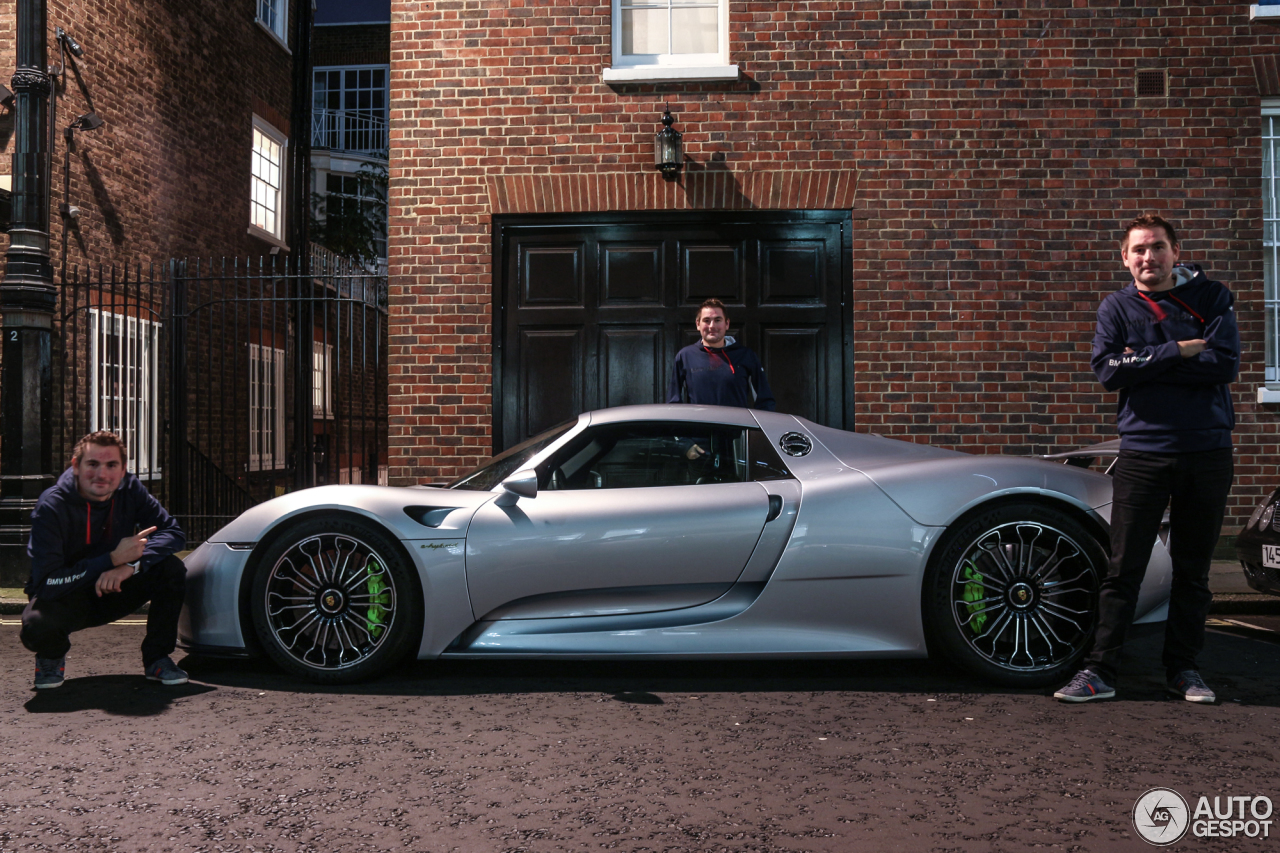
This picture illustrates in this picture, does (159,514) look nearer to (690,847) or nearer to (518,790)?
(518,790)

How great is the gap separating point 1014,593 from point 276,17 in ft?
46.3

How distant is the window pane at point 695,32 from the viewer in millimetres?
8102

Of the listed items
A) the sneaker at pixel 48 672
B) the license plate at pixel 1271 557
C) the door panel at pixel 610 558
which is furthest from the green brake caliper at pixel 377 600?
the license plate at pixel 1271 557

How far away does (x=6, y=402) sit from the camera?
7164 millimetres

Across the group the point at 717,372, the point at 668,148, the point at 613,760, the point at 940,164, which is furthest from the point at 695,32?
the point at 613,760

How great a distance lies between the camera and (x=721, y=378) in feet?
19.8

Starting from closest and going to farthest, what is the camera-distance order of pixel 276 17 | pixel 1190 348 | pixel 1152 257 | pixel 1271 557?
pixel 1190 348 → pixel 1152 257 → pixel 1271 557 → pixel 276 17

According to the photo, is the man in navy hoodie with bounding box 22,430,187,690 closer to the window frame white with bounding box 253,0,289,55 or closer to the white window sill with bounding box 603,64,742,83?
the white window sill with bounding box 603,64,742,83

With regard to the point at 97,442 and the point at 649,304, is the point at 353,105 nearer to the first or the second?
the point at 649,304

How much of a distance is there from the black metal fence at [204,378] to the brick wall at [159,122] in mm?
399

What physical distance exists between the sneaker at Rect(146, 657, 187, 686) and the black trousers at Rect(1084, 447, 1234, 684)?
11.7 ft

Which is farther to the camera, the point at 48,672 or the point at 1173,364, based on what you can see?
the point at 48,672

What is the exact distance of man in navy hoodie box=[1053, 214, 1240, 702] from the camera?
3.78 m

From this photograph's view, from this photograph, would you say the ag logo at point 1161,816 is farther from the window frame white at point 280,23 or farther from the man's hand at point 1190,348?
the window frame white at point 280,23
